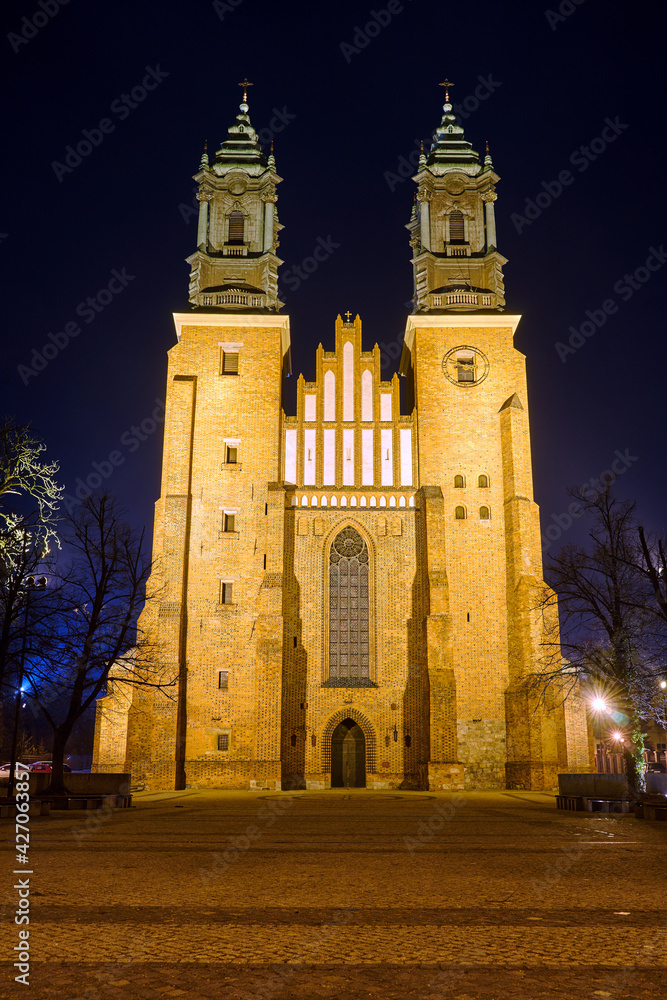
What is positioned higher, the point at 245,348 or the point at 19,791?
the point at 245,348

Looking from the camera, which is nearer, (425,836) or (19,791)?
(425,836)

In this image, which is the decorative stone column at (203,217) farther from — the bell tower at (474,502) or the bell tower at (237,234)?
the bell tower at (474,502)

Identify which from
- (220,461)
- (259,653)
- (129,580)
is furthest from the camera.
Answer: (220,461)

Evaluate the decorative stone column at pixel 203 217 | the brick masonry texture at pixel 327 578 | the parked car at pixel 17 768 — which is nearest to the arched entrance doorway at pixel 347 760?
the brick masonry texture at pixel 327 578

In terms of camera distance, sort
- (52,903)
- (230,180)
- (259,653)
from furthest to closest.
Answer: (230,180) < (259,653) < (52,903)

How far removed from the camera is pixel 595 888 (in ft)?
28.2

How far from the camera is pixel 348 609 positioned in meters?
32.8

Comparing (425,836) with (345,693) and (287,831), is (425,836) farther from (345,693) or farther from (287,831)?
(345,693)

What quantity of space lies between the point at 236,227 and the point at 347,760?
24244mm

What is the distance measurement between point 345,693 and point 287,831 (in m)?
16.7

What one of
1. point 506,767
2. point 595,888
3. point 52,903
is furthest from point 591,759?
point 52,903

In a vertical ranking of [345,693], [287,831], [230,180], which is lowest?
[287,831]

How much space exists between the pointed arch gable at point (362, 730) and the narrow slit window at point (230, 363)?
14.8m

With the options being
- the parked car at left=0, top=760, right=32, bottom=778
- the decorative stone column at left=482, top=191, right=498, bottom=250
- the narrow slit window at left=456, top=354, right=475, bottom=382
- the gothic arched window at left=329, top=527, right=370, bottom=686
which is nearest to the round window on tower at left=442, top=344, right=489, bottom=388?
the narrow slit window at left=456, top=354, right=475, bottom=382
